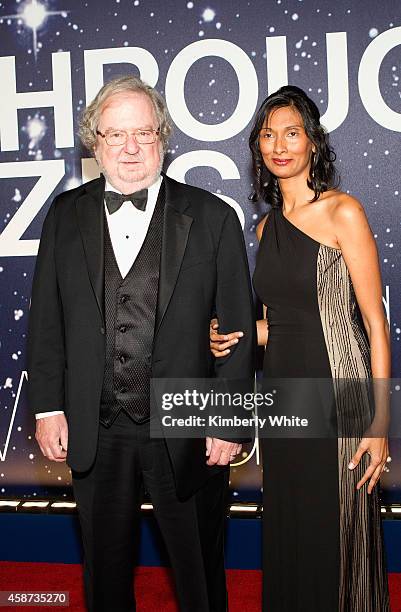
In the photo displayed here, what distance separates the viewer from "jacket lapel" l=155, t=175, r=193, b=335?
214 centimetres

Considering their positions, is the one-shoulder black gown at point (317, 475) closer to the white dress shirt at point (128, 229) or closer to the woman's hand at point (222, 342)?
the woman's hand at point (222, 342)

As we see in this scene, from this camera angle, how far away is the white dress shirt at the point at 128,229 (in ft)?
7.24

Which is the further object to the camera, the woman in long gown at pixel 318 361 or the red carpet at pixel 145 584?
the red carpet at pixel 145 584

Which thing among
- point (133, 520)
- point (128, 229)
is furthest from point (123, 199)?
point (133, 520)

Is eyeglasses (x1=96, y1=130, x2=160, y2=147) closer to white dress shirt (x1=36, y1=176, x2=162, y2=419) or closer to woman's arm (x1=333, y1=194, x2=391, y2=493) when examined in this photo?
white dress shirt (x1=36, y1=176, x2=162, y2=419)

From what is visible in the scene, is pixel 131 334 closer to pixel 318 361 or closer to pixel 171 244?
pixel 171 244

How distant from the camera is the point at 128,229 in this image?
226cm

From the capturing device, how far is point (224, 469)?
2352 millimetres

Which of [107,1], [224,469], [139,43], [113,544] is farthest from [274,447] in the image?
[107,1]

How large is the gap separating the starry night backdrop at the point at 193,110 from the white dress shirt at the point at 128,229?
1441mm

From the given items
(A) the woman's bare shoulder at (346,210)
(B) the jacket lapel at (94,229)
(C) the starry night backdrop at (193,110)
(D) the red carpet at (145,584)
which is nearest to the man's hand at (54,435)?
(B) the jacket lapel at (94,229)

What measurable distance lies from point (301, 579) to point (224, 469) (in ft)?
1.47

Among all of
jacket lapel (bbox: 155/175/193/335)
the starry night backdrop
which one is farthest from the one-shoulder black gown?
the starry night backdrop

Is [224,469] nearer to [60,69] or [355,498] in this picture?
[355,498]
